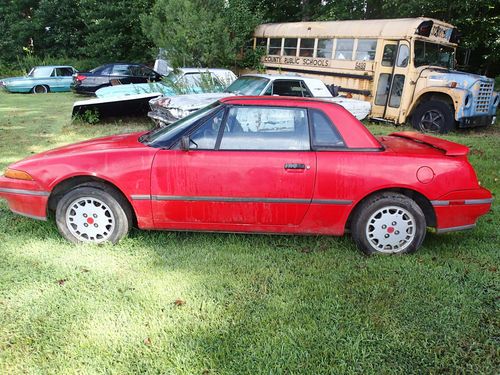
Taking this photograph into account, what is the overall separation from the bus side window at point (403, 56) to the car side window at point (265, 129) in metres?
7.71

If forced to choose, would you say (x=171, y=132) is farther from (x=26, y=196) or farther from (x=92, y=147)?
(x=26, y=196)

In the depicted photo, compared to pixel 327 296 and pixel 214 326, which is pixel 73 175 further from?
pixel 327 296

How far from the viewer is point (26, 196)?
12.0 ft

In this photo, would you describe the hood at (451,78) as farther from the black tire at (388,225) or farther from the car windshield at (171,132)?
the car windshield at (171,132)

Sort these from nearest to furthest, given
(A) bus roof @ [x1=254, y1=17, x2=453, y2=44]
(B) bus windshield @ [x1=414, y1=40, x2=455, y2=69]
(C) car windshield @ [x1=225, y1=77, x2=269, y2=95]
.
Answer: (C) car windshield @ [x1=225, y1=77, x2=269, y2=95], (A) bus roof @ [x1=254, y1=17, x2=453, y2=44], (B) bus windshield @ [x1=414, y1=40, x2=455, y2=69]

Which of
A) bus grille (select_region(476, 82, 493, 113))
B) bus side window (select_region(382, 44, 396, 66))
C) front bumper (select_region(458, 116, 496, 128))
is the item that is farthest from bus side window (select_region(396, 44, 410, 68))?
front bumper (select_region(458, 116, 496, 128))

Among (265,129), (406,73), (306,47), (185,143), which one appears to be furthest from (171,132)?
(306,47)

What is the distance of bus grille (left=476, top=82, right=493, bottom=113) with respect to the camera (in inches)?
385

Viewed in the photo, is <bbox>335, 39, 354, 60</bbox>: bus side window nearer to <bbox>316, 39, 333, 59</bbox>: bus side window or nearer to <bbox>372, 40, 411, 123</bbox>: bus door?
<bbox>316, 39, 333, 59</bbox>: bus side window

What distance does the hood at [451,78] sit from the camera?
959 cm

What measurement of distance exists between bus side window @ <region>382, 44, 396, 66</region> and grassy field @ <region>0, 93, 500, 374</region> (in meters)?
7.26

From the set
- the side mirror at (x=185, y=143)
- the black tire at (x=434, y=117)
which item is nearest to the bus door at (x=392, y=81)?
the black tire at (x=434, y=117)

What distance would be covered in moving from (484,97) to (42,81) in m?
18.5

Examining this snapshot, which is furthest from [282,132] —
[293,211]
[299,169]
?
[293,211]
